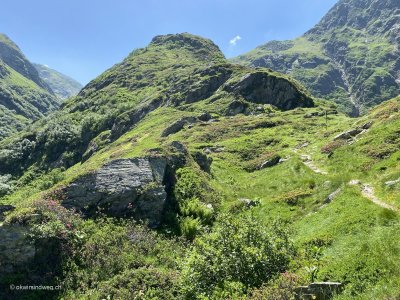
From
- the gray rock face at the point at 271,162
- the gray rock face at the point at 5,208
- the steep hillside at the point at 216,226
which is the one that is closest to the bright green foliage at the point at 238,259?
the steep hillside at the point at 216,226

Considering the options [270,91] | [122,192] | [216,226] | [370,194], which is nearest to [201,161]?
[122,192]

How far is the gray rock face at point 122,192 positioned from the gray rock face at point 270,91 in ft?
293

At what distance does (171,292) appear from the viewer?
20750mm

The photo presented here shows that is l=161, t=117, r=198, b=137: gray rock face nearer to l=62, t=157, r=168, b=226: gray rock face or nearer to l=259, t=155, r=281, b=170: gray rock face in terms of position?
l=259, t=155, r=281, b=170: gray rock face

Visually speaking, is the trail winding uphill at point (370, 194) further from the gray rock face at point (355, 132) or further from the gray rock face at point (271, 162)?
the gray rock face at point (355, 132)

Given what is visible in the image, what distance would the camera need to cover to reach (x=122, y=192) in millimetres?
30656

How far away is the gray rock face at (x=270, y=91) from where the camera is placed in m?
118

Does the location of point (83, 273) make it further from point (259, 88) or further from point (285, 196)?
point (259, 88)

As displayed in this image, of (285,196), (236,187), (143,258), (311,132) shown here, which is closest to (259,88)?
(311,132)

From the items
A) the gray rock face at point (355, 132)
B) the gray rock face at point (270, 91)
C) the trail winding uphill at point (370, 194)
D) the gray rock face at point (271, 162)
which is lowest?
the trail winding uphill at point (370, 194)

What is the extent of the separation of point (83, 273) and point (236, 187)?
22.4 meters

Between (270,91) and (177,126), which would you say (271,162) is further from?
(270,91)

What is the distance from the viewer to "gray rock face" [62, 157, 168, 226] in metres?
29.6

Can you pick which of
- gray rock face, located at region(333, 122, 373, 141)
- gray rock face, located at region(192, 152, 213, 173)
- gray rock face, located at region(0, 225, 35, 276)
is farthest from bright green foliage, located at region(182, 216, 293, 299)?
gray rock face, located at region(333, 122, 373, 141)
